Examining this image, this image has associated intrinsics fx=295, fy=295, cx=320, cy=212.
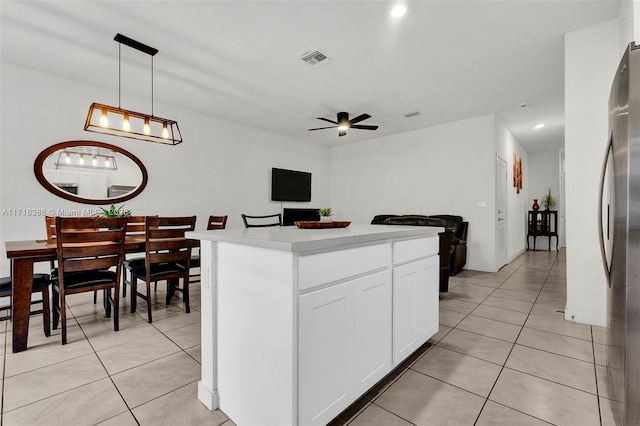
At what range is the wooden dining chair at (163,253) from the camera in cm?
281

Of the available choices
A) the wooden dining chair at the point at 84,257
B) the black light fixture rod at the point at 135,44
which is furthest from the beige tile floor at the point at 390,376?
the black light fixture rod at the point at 135,44

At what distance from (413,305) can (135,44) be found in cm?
348

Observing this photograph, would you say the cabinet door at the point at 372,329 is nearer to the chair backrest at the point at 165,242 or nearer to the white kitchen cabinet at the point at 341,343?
the white kitchen cabinet at the point at 341,343

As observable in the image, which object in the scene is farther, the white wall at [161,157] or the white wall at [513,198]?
the white wall at [513,198]

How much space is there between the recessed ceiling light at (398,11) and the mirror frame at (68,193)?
3.84 metres

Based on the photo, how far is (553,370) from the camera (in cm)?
194

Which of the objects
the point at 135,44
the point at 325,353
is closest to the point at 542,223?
the point at 325,353

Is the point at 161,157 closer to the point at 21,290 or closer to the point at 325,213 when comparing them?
the point at 21,290

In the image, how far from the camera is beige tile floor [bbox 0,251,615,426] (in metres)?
1.52

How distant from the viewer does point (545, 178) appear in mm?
8062

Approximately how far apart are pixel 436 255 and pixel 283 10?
2.36m

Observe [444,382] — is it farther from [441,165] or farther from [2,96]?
[2,96]

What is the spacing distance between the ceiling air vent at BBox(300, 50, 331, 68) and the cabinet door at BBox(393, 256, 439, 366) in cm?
239

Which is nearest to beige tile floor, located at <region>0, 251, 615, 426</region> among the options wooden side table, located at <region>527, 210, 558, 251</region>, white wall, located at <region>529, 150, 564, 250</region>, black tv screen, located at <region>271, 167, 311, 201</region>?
black tv screen, located at <region>271, 167, 311, 201</region>
